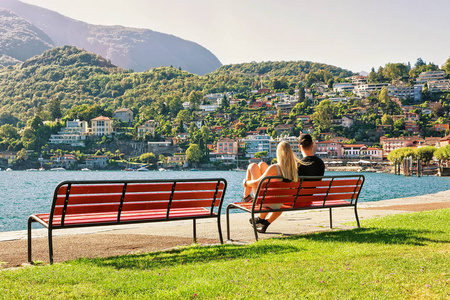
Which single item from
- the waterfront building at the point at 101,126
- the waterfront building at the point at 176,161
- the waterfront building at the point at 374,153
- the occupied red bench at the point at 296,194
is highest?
the waterfront building at the point at 101,126

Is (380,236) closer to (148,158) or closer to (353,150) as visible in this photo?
(353,150)

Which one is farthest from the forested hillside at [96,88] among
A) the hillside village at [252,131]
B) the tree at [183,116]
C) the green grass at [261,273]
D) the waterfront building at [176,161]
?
the green grass at [261,273]

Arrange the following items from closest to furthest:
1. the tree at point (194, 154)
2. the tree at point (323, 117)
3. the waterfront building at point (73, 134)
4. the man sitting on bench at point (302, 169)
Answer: the man sitting on bench at point (302, 169)
the tree at point (194, 154)
the waterfront building at point (73, 134)
the tree at point (323, 117)

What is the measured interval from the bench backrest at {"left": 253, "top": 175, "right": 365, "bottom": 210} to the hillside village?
114 metres

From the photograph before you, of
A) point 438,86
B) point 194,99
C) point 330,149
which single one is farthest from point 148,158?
point 438,86

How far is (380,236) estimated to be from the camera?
520 centimetres

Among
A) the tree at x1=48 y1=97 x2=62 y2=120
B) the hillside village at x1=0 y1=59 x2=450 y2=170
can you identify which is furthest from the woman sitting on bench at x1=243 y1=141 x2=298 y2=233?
the tree at x1=48 y1=97 x2=62 y2=120

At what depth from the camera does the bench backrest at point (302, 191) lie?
5.25 metres

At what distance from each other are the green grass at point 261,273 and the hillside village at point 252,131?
11544cm

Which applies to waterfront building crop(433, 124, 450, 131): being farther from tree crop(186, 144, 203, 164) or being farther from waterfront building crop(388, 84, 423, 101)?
tree crop(186, 144, 203, 164)

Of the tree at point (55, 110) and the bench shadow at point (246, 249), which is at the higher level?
the tree at point (55, 110)

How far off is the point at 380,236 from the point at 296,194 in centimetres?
106

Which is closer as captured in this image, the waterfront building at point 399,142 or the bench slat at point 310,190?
the bench slat at point 310,190

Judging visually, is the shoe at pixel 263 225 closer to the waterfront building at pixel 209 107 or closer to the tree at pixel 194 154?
the tree at pixel 194 154
